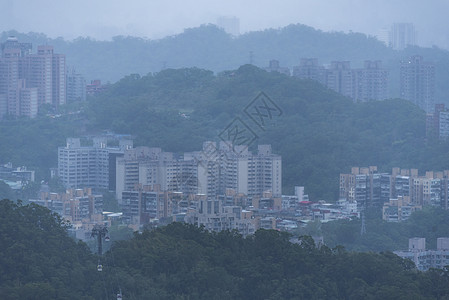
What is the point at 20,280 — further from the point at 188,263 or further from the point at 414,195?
the point at 414,195

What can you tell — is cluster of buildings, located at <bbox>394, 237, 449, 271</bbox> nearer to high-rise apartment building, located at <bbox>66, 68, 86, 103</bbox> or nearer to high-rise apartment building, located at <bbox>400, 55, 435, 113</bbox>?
high-rise apartment building, located at <bbox>66, 68, 86, 103</bbox>

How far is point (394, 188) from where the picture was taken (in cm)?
1409

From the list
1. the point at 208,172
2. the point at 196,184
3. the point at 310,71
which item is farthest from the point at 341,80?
the point at 196,184

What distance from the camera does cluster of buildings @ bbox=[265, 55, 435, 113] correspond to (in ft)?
72.8

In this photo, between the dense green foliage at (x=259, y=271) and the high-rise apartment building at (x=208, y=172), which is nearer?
the dense green foliage at (x=259, y=271)

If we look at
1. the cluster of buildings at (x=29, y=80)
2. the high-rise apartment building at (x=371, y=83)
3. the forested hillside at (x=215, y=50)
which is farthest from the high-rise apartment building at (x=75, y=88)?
the forested hillside at (x=215, y=50)

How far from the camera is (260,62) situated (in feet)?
101

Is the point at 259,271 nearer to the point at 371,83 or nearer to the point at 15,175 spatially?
the point at 15,175

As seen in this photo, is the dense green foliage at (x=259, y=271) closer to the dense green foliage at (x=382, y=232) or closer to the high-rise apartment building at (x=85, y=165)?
the dense green foliage at (x=382, y=232)

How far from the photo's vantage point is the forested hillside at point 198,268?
309 inches

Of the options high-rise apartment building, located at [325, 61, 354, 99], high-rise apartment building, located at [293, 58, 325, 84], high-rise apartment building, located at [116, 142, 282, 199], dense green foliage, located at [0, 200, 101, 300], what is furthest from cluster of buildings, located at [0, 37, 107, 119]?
dense green foliage, located at [0, 200, 101, 300]

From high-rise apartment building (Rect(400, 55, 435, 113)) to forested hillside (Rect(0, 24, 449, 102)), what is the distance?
19.7 feet

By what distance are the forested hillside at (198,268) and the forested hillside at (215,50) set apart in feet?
71.4

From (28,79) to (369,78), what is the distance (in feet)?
21.2
